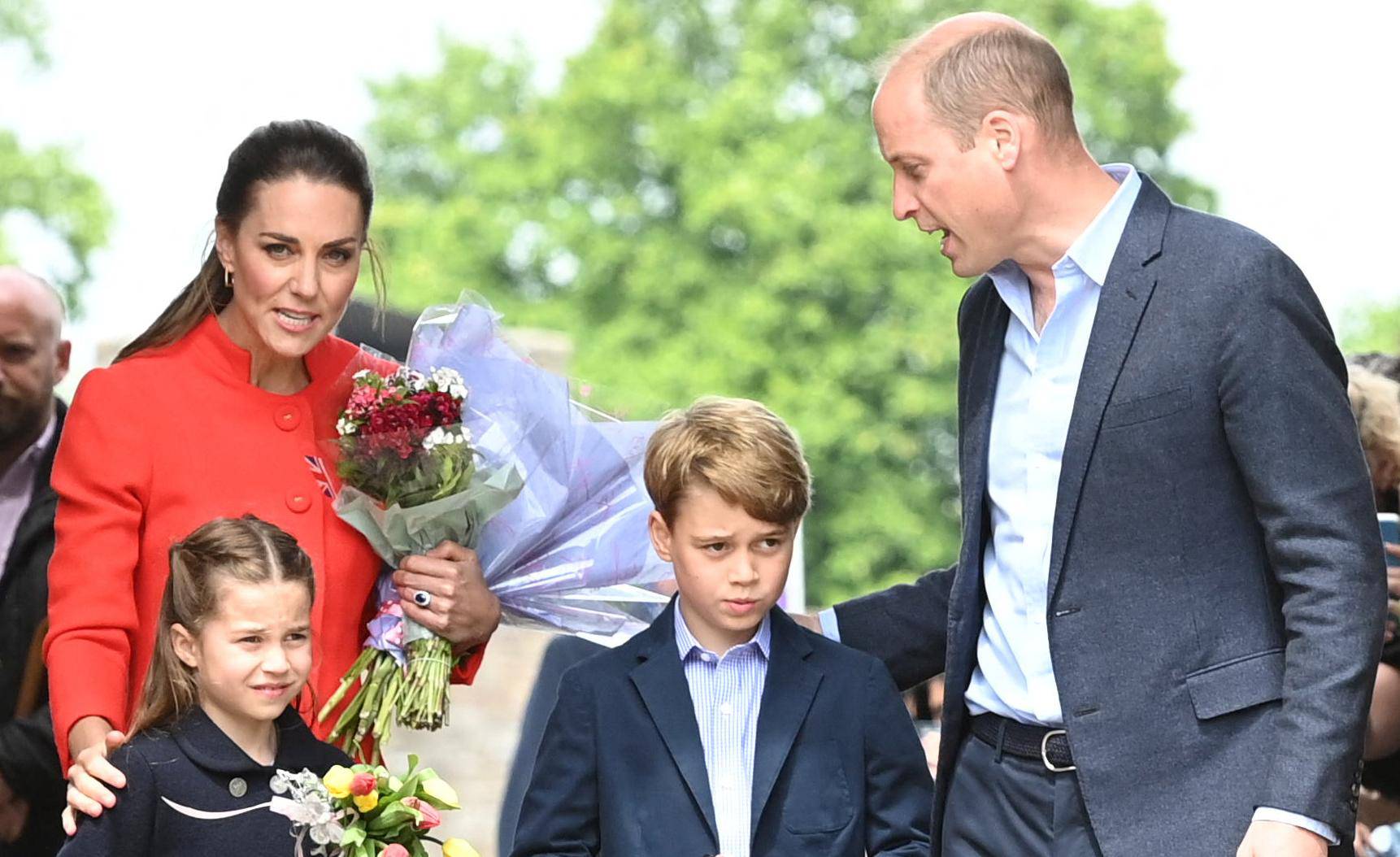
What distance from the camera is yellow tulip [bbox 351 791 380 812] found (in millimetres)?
3102

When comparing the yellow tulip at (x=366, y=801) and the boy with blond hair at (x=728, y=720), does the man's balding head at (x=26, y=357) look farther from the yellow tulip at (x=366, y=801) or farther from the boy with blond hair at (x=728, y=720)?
the yellow tulip at (x=366, y=801)

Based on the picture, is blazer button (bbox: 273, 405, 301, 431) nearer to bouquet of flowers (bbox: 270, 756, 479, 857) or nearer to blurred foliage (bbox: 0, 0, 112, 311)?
bouquet of flowers (bbox: 270, 756, 479, 857)

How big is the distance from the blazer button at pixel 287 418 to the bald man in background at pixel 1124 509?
1.17 meters

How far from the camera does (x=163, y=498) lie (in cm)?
348

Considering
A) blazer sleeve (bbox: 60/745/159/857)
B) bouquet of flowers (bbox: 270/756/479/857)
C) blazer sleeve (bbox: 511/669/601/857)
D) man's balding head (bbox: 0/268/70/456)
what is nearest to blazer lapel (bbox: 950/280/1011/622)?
blazer sleeve (bbox: 511/669/601/857)

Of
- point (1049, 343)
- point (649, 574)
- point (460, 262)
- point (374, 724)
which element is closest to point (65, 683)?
point (374, 724)

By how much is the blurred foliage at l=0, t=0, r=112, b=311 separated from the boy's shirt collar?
26.4 m

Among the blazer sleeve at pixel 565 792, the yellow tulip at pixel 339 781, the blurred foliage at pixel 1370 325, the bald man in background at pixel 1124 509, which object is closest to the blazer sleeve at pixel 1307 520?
the bald man in background at pixel 1124 509

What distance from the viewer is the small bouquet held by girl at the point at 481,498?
3.54 metres

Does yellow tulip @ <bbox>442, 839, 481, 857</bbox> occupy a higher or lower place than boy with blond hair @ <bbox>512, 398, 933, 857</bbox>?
lower

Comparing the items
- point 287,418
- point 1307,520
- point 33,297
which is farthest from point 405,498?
point 33,297

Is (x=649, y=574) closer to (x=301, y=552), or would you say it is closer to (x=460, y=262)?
(x=301, y=552)

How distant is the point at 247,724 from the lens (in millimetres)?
3342

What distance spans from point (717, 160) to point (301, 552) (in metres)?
22.9
